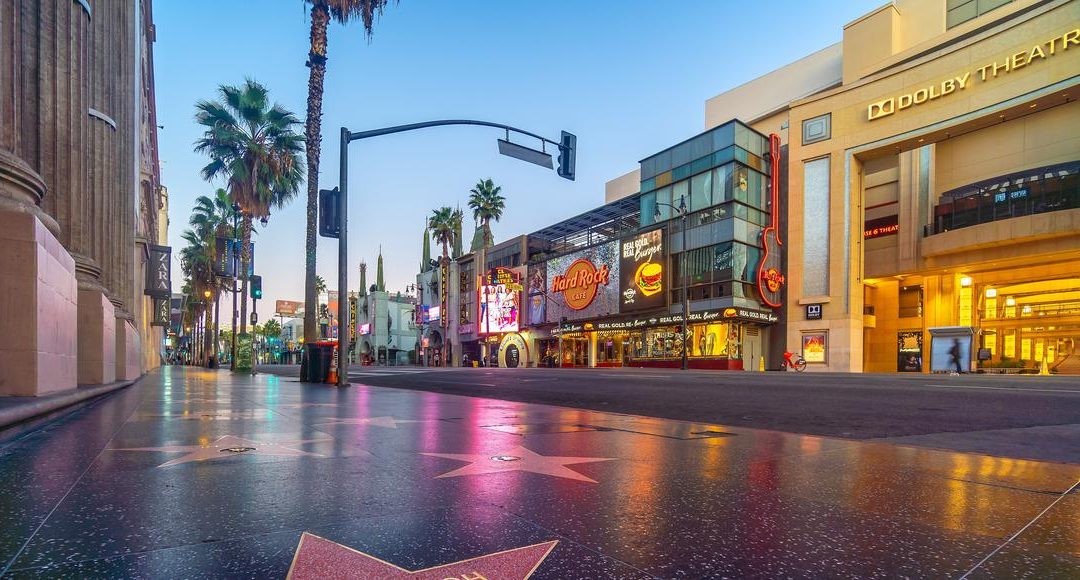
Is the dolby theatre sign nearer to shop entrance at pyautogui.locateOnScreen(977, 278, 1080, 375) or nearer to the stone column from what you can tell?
shop entrance at pyautogui.locateOnScreen(977, 278, 1080, 375)

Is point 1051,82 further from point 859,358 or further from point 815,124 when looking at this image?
point 859,358

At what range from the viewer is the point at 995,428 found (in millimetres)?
5980

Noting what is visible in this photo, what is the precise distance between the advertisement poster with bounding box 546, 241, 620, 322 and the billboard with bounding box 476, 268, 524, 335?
14.0 ft

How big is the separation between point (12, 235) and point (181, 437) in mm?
3131

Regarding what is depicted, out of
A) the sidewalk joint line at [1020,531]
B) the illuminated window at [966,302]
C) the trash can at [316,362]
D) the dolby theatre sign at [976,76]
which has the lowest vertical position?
Result: the trash can at [316,362]

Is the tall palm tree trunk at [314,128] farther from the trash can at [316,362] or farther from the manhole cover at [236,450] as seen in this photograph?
the manhole cover at [236,450]

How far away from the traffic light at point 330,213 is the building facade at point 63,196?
185 inches

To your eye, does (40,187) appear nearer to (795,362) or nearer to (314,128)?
(314,128)

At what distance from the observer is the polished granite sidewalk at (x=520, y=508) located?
6.20 ft

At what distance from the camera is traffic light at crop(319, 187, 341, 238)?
47.2 ft

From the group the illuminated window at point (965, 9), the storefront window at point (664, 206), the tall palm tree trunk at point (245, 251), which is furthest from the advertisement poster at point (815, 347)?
the tall palm tree trunk at point (245, 251)

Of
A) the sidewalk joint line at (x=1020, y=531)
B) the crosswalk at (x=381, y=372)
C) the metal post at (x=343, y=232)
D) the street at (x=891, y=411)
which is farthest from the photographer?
the crosswalk at (x=381, y=372)

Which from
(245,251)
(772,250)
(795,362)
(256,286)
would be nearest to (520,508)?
(256,286)

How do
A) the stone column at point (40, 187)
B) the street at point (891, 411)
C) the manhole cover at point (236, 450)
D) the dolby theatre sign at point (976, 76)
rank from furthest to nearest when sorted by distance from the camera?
the dolby theatre sign at point (976, 76), the stone column at point (40, 187), the street at point (891, 411), the manhole cover at point (236, 450)
